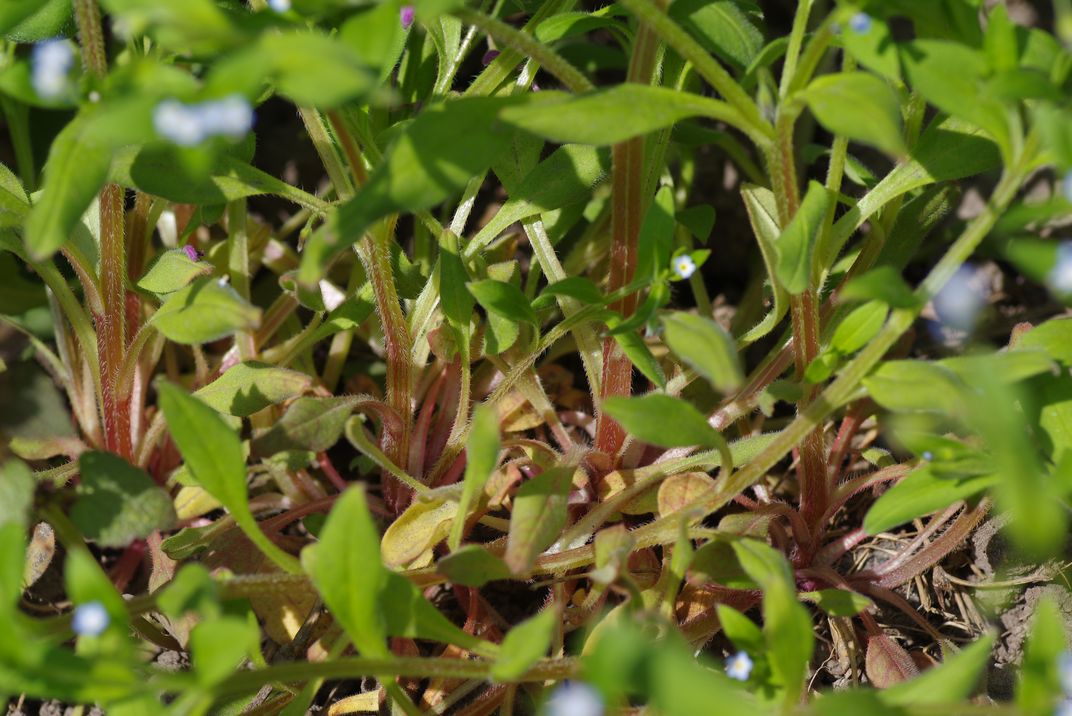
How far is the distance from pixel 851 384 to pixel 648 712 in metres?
0.63

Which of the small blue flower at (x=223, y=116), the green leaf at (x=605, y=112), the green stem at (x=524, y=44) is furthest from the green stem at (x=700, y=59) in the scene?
the small blue flower at (x=223, y=116)

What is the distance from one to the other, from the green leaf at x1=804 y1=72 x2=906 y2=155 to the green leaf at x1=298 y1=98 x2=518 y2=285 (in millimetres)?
475

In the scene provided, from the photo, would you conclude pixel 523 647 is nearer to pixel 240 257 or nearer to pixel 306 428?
pixel 306 428

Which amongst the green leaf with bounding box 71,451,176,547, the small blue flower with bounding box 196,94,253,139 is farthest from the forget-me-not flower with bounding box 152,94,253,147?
the green leaf with bounding box 71,451,176,547

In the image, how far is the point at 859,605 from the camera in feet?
6.60

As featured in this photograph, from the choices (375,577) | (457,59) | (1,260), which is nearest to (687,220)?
(457,59)

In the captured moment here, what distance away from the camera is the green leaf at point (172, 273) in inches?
82.0

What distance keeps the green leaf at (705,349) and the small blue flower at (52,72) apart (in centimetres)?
100

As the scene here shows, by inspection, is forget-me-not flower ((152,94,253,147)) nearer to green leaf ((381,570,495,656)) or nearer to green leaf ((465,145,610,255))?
green leaf ((381,570,495,656))

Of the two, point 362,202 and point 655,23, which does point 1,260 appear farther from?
point 655,23

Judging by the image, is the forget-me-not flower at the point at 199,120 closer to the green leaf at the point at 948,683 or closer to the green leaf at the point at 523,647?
the green leaf at the point at 523,647

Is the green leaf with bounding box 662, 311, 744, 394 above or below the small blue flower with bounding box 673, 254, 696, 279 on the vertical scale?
above

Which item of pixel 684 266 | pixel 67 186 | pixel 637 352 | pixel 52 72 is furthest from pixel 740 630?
pixel 52 72

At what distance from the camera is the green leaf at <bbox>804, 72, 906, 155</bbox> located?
154cm
